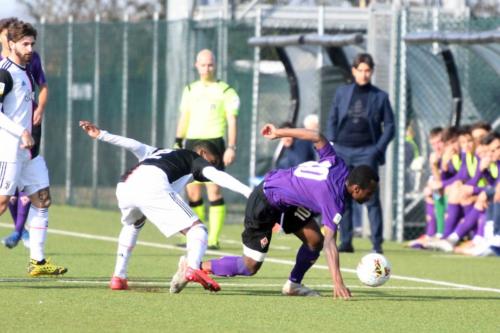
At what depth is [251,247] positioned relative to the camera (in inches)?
442

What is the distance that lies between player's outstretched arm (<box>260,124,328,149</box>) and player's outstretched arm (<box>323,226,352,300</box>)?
77 cm

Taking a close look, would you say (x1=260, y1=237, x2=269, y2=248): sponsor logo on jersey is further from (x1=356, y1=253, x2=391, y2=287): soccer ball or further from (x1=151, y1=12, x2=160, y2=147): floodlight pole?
(x1=151, y1=12, x2=160, y2=147): floodlight pole

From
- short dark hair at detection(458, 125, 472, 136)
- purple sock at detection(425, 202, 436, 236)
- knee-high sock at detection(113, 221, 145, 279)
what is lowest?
purple sock at detection(425, 202, 436, 236)

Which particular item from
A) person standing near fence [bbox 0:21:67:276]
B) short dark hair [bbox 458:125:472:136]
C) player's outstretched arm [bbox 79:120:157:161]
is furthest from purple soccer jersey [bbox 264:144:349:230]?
short dark hair [bbox 458:125:472:136]

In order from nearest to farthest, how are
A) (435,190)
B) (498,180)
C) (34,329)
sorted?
(34,329) → (498,180) → (435,190)

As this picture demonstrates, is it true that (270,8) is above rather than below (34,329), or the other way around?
above

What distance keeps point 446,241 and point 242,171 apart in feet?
15.8

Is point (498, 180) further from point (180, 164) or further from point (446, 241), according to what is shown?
point (180, 164)

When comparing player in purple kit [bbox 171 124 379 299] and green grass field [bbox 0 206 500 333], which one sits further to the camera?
player in purple kit [bbox 171 124 379 299]

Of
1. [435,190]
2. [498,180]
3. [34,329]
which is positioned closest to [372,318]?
[34,329]

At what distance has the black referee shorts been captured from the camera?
11164 mm

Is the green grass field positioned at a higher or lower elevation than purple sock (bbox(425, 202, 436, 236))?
higher

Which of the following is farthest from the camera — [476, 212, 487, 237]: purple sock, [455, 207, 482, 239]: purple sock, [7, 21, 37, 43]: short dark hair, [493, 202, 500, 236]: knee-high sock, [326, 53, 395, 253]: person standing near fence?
[455, 207, 482, 239]: purple sock

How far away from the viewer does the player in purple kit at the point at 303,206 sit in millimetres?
10656
